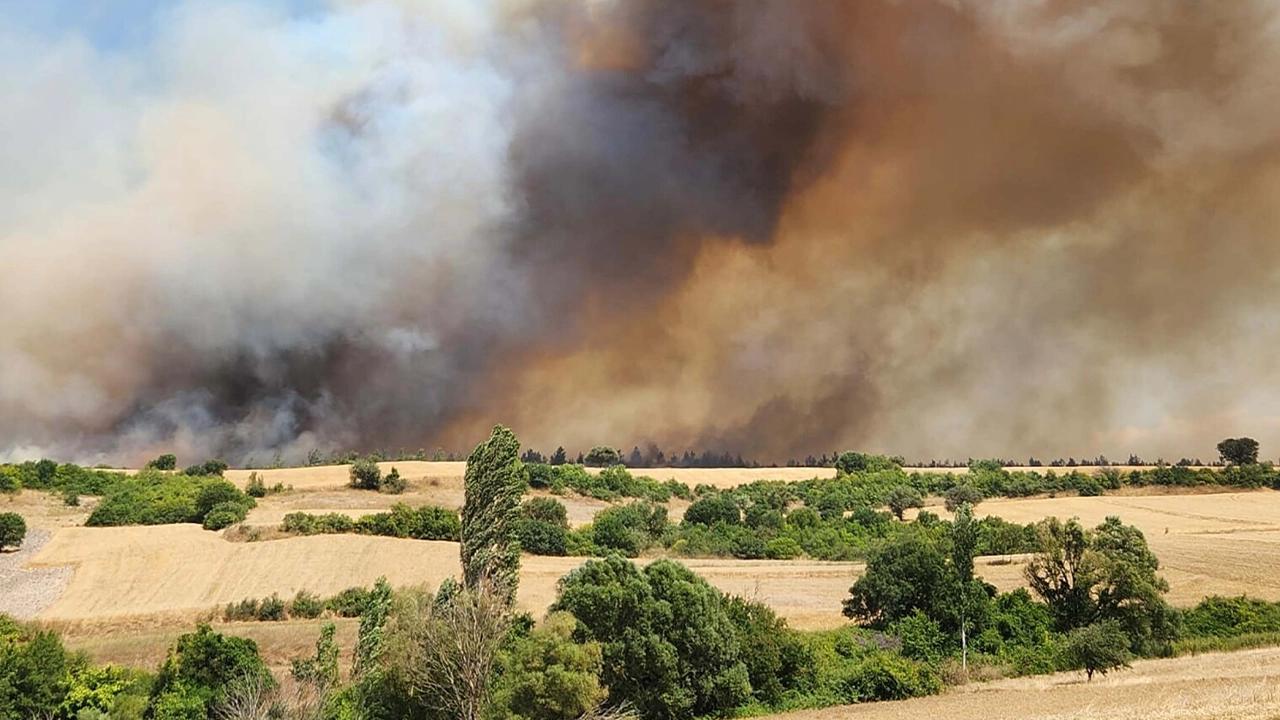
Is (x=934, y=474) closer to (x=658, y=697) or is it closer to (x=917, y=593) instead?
(x=917, y=593)

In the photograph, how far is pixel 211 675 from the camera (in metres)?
35.6

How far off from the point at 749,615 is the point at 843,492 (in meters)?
76.5

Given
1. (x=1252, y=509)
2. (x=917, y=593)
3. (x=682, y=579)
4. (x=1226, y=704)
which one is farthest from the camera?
(x=1252, y=509)

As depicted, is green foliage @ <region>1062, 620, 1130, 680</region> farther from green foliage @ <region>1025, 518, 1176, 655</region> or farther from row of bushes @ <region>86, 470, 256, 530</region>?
row of bushes @ <region>86, 470, 256, 530</region>

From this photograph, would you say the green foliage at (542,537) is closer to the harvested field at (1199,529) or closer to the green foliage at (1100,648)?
the green foliage at (1100,648)

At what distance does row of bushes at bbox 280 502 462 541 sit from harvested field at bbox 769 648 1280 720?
5233 centimetres

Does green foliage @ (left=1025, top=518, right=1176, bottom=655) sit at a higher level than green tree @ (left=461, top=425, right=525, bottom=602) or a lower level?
lower

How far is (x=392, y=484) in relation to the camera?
110438mm

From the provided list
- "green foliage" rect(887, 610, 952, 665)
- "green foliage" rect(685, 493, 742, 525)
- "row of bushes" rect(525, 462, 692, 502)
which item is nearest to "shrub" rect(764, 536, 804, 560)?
"green foliage" rect(685, 493, 742, 525)

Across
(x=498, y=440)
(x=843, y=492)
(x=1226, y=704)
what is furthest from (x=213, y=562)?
(x=843, y=492)

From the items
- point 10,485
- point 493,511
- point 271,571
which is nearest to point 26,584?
point 271,571

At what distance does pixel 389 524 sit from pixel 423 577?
16742 mm

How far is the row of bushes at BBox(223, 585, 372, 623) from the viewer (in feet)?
185

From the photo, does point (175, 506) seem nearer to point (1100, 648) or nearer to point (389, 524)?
point (389, 524)
